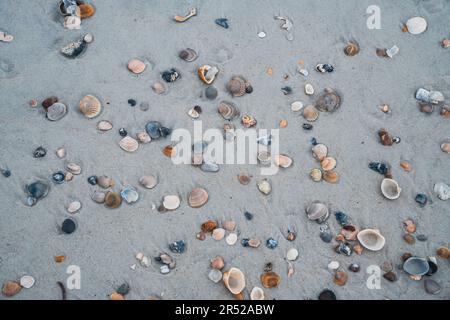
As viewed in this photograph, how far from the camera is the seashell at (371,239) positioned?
11.2 ft

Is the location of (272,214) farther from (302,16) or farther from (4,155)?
Answer: (4,155)

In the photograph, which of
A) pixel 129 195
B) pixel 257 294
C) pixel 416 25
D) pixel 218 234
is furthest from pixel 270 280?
pixel 416 25

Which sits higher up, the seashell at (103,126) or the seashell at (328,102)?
the seashell at (328,102)

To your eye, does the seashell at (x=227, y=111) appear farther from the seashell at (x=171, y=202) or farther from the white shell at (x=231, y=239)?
the white shell at (x=231, y=239)

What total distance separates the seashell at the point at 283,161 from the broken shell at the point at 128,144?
3.99 feet

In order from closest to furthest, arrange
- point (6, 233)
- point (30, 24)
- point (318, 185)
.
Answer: point (6, 233) < point (318, 185) < point (30, 24)

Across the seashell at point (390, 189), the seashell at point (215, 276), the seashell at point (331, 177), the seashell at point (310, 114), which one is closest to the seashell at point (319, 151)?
the seashell at point (331, 177)

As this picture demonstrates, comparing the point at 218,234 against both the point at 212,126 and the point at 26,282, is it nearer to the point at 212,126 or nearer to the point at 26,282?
the point at 212,126

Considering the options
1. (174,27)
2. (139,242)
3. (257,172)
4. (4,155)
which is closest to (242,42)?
(174,27)

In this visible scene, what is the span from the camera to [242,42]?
394 cm

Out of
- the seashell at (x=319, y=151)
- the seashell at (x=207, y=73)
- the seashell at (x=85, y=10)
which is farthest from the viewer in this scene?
the seashell at (x=85, y=10)

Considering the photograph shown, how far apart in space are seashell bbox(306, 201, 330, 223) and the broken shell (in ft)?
5.14

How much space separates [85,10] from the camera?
12.6 feet

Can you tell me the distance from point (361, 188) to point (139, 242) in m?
1.94
